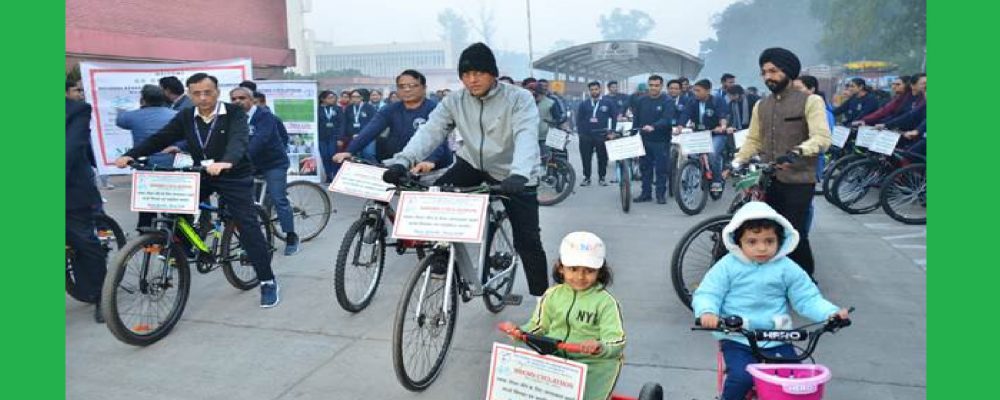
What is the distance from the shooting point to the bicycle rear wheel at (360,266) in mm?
4574

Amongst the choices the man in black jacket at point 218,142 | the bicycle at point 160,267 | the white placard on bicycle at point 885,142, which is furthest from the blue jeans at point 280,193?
the white placard on bicycle at point 885,142

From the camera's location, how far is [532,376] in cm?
259

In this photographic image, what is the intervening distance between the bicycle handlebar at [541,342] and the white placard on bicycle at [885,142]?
6.83 meters

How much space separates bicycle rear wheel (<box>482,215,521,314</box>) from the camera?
4.27 meters

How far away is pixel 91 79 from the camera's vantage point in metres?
8.88

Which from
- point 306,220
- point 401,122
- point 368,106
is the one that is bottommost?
point 306,220

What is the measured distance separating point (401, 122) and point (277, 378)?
113 inches

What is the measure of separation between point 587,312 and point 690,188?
6.18m

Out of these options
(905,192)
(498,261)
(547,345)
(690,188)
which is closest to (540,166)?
(498,261)

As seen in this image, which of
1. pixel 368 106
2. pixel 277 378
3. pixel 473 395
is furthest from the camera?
pixel 368 106

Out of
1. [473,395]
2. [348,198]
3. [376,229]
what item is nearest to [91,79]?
[348,198]

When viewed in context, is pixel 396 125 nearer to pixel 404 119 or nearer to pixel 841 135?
pixel 404 119

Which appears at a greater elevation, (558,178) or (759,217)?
(558,178)

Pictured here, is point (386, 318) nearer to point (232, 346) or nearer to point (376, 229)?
point (376, 229)
